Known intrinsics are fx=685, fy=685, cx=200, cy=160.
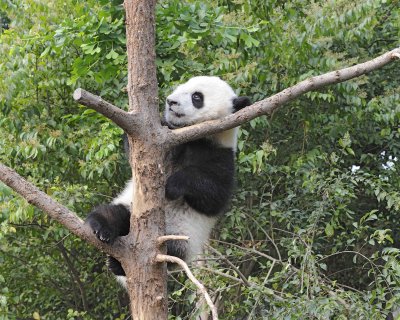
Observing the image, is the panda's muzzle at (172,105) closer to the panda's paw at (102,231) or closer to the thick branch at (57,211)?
the panda's paw at (102,231)

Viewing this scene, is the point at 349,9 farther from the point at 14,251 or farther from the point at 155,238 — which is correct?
the point at 14,251

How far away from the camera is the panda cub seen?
3.51 meters

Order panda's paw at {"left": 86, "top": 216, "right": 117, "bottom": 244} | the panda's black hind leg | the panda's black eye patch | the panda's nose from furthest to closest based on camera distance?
the panda's black eye patch, the panda's nose, the panda's black hind leg, panda's paw at {"left": 86, "top": 216, "right": 117, "bottom": 244}

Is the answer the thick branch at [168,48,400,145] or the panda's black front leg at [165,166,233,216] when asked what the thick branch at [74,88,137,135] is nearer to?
the thick branch at [168,48,400,145]

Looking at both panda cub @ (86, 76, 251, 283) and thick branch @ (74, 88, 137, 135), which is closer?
thick branch @ (74, 88, 137, 135)

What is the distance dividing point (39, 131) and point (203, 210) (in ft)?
7.70

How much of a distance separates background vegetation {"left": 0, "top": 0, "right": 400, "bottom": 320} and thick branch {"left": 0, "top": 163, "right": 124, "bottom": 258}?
1703 mm

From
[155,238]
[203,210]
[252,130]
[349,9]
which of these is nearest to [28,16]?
[252,130]

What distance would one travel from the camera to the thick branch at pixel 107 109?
2.50m

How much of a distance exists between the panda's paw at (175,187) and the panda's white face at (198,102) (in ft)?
1.57

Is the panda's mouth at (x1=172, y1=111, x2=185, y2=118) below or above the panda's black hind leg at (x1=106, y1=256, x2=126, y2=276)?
above

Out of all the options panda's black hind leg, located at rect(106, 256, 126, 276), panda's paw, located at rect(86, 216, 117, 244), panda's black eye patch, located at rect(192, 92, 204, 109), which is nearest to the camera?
panda's paw, located at rect(86, 216, 117, 244)

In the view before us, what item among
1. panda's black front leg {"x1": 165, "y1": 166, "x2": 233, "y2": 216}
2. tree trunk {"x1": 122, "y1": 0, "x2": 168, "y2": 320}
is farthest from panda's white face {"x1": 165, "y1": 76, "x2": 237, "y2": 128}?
tree trunk {"x1": 122, "y1": 0, "x2": 168, "y2": 320}

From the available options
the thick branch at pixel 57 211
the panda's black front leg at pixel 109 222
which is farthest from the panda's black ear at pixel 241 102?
the thick branch at pixel 57 211
